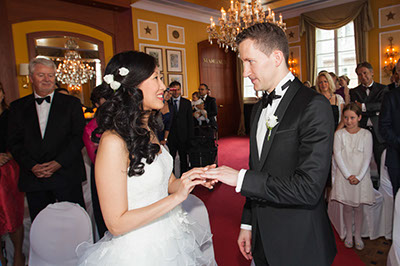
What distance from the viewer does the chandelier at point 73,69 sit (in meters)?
6.94

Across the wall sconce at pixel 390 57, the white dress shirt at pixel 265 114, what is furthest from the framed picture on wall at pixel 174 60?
the white dress shirt at pixel 265 114

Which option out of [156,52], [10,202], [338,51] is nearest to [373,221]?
[10,202]

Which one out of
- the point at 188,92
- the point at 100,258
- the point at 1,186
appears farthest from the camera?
the point at 188,92

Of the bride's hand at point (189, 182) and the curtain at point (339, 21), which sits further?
the curtain at point (339, 21)

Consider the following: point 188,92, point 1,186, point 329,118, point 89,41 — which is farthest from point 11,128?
point 188,92

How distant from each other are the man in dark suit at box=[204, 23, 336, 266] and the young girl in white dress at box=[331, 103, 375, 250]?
1.94 meters

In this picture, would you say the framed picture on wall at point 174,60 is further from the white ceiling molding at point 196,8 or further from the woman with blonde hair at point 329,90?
the woman with blonde hair at point 329,90

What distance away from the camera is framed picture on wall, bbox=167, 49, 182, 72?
9474 mm

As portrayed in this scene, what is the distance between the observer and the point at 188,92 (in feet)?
33.4

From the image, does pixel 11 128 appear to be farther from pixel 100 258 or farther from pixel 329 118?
pixel 329 118

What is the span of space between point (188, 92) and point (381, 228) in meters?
7.70

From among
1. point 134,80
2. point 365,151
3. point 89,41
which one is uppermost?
point 89,41

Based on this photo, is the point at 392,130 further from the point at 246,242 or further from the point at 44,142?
the point at 44,142

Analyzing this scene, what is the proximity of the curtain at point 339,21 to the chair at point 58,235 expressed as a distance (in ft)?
31.4
